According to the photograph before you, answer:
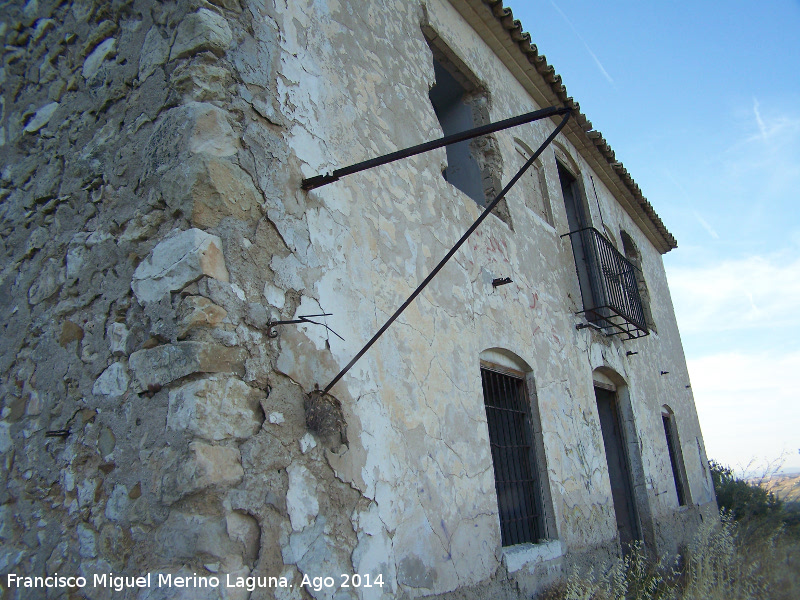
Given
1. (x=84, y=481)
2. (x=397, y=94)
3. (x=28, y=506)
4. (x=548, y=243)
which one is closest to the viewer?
(x=84, y=481)

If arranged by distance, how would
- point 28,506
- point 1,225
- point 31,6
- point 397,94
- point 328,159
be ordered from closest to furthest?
point 28,506 → point 328,159 → point 1,225 → point 31,6 → point 397,94

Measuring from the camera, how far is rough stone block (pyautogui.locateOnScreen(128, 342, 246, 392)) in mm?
2205

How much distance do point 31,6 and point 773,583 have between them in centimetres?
865

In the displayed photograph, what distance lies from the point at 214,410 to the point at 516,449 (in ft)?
9.45

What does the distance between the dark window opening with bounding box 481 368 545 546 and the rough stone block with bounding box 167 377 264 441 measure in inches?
86.1

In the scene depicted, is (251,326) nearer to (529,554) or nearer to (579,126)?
(529,554)

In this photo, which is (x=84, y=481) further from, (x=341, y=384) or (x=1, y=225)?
(x=1, y=225)

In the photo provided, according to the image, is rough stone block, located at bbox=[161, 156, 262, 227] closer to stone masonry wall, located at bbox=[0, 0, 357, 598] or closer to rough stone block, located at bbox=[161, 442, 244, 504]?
stone masonry wall, located at bbox=[0, 0, 357, 598]

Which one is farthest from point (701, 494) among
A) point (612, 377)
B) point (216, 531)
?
point (216, 531)

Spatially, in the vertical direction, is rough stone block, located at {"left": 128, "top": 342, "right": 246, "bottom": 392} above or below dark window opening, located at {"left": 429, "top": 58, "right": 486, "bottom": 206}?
below

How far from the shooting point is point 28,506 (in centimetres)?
264

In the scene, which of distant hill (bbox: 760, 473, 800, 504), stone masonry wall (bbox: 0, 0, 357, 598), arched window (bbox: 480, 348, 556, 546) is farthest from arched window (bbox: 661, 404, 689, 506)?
stone masonry wall (bbox: 0, 0, 357, 598)

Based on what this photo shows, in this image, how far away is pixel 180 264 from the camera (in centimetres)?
235

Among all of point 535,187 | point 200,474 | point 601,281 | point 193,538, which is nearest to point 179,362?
point 200,474
